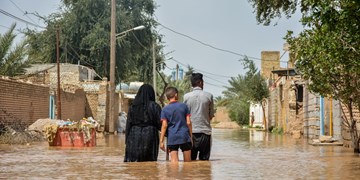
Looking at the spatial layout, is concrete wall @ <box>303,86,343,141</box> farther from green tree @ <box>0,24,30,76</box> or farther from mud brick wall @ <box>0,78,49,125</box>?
green tree @ <box>0,24,30,76</box>

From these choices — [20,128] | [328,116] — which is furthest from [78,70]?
[328,116]

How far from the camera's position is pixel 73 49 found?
4709cm

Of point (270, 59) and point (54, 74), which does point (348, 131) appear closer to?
point (54, 74)

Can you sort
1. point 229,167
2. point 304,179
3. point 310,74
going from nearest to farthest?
1. point 304,179
2. point 229,167
3. point 310,74

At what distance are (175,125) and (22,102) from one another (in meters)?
14.7

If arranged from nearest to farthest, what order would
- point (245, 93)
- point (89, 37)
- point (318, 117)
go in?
point (318, 117), point (89, 37), point (245, 93)

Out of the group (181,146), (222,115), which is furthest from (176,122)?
(222,115)

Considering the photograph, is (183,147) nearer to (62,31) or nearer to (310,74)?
(310,74)

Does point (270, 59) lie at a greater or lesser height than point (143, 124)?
greater

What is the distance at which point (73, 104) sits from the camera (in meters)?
33.4

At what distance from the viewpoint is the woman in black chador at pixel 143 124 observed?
11664 millimetres

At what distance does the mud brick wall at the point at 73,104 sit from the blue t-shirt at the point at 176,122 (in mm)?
20357

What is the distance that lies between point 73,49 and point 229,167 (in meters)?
37.0

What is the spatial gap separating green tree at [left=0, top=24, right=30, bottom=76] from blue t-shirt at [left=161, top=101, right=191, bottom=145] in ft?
79.3
